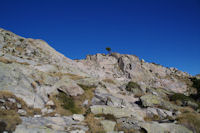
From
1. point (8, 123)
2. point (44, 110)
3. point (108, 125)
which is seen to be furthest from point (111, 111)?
point (8, 123)

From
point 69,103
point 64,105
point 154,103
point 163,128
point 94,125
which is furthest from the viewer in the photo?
point 154,103

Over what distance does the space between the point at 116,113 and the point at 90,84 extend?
35.0ft

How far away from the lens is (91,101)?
18359 millimetres

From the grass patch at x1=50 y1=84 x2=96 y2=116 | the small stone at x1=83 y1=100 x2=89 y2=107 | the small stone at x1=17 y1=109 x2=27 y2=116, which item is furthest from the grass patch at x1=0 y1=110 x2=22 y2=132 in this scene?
the small stone at x1=83 y1=100 x2=89 y2=107

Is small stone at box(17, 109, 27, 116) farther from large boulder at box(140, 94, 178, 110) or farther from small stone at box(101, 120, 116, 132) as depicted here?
large boulder at box(140, 94, 178, 110)

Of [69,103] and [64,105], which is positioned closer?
[64,105]

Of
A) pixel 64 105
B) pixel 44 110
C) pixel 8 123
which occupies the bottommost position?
pixel 8 123

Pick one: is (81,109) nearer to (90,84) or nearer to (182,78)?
(90,84)

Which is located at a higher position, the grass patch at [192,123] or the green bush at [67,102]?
the green bush at [67,102]

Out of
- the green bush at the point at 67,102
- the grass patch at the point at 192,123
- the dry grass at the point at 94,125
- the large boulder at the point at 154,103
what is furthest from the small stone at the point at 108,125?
the large boulder at the point at 154,103

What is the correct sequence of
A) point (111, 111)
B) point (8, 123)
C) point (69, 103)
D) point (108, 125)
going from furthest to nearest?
point (69, 103), point (111, 111), point (108, 125), point (8, 123)

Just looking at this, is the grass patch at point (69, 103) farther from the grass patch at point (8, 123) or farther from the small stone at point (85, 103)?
the grass patch at point (8, 123)

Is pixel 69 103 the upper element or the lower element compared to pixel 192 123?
upper

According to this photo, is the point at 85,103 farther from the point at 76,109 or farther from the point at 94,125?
the point at 94,125
